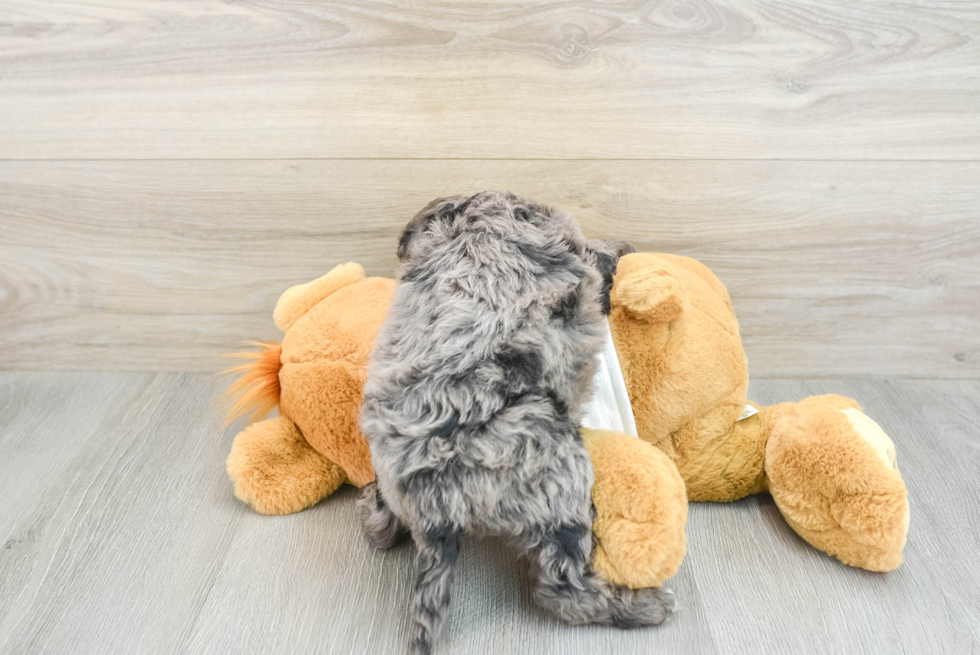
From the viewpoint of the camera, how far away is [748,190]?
913mm

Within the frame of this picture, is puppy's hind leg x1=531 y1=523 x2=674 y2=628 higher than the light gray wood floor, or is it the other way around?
puppy's hind leg x1=531 y1=523 x2=674 y2=628

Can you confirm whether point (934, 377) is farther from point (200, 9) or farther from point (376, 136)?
point (200, 9)

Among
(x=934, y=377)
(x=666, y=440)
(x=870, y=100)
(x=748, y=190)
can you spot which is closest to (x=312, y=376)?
(x=666, y=440)

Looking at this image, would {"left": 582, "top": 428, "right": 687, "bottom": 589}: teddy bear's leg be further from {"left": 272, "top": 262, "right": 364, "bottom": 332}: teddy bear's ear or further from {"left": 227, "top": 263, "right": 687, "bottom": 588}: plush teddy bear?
{"left": 272, "top": 262, "right": 364, "bottom": 332}: teddy bear's ear

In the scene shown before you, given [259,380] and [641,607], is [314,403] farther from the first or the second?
[641,607]

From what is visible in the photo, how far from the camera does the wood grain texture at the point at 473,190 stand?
2.99 ft

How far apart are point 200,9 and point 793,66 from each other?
76 cm

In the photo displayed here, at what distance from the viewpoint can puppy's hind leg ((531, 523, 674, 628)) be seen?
599 mm

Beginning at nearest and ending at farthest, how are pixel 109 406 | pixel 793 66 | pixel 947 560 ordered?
1. pixel 947 560
2. pixel 793 66
3. pixel 109 406

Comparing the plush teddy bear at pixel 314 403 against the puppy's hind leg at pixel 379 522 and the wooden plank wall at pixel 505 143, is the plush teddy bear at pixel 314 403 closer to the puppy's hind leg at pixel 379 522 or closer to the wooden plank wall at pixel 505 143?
the puppy's hind leg at pixel 379 522

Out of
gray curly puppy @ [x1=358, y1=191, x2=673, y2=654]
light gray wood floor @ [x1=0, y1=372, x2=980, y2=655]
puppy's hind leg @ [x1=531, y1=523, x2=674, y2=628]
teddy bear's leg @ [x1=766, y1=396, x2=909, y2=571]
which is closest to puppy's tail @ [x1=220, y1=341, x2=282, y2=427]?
light gray wood floor @ [x1=0, y1=372, x2=980, y2=655]

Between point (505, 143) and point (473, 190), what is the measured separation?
0.25 feet

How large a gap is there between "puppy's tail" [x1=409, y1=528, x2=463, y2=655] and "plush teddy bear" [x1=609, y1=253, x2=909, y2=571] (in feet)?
0.86

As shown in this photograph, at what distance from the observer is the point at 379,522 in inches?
28.1
